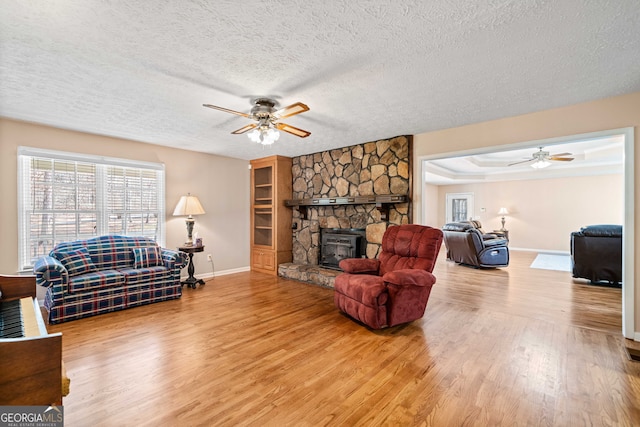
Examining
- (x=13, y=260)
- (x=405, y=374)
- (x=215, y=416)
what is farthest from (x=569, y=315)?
(x=13, y=260)

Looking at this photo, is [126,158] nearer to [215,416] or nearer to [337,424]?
[215,416]

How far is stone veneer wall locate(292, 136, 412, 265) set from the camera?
4.39m

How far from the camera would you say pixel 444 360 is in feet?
7.94

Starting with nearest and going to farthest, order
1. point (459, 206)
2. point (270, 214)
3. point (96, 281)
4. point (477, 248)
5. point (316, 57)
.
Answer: point (316, 57), point (96, 281), point (270, 214), point (477, 248), point (459, 206)

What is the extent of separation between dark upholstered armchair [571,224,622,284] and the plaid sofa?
22.2ft

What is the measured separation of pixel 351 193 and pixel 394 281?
234 centimetres

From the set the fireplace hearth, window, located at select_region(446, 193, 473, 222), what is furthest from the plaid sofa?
window, located at select_region(446, 193, 473, 222)

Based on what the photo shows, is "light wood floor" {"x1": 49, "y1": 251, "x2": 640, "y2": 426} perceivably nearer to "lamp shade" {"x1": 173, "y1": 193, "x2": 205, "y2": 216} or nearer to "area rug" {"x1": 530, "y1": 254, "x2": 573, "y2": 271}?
"lamp shade" {"x1": 173, "y1": 193, "x2": 205, "y2": 216}

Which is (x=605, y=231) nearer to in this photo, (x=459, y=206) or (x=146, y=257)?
(x=459, y=206)

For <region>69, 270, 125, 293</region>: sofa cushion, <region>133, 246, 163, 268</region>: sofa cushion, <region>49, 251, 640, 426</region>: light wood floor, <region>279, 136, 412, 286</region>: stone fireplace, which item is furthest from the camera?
<region>279, 136, 412, 286</region>: stone fireplace

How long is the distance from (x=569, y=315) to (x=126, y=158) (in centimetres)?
661

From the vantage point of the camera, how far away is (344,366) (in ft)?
7.61

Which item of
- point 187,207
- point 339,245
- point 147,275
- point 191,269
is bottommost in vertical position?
point 191,269

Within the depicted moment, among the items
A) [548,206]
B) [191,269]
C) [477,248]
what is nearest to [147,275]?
[191,269]
